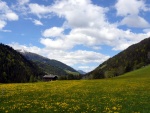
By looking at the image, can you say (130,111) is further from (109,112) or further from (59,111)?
(59,111)

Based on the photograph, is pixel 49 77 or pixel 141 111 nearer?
pixel 141 111

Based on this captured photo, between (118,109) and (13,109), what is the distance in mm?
9784

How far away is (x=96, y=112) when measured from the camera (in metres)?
23.6

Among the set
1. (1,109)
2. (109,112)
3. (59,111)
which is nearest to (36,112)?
(59,111)

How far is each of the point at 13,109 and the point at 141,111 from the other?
1177 cm

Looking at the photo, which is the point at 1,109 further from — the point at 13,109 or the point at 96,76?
the point at 96,76

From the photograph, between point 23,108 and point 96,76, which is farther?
point 96,76

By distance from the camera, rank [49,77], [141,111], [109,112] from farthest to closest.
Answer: [49,77] → [141,111] → [109,112]

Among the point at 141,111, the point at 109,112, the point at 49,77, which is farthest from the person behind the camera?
the point at 49,77

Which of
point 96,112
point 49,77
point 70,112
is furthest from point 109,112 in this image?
point 49,77

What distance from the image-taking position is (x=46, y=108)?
84.7ft

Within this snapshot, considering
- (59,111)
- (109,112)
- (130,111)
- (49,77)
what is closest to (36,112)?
(59,111)

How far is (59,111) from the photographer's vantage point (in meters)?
24.2

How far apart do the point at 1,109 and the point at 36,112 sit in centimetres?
384
